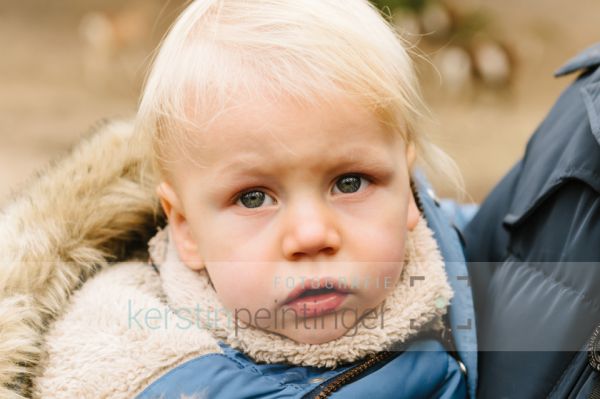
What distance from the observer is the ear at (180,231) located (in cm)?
101

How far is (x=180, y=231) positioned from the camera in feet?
3.39

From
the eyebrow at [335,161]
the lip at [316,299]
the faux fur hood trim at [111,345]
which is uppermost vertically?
the eyebrow at [335,161]

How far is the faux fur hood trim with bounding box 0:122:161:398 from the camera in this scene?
0.91 meters

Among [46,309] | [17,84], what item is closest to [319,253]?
[46,309]

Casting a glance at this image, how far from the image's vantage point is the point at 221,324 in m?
1.00

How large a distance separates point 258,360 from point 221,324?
0.07m

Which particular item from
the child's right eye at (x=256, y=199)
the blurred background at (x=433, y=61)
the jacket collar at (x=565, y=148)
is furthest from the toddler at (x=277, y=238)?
the blurred background at (x=433, y=61)

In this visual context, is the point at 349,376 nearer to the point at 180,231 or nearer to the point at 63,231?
the point at 180,231

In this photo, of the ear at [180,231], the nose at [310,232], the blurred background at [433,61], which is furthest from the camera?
the blurred background at [433,61]

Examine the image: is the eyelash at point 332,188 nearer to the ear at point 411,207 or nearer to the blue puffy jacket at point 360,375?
the ear at point 411,207

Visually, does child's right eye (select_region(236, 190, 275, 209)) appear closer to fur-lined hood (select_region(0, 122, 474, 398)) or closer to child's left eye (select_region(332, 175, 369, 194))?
child's left eye (select_region(332, 175, 369, 194))

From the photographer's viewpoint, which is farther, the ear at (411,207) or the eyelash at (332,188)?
the ear at (411,207)

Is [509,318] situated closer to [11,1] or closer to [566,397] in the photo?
[566,397]

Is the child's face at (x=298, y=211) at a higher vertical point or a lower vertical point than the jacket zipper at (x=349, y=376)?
higher
